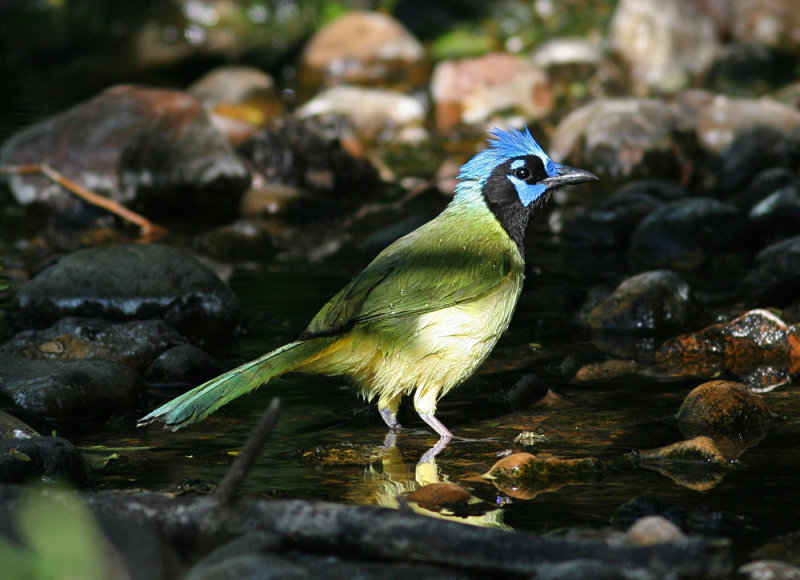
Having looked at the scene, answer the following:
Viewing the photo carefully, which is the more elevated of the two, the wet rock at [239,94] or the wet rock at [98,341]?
the wet rock at [239,94]

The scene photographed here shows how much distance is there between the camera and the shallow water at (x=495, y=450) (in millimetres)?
3943

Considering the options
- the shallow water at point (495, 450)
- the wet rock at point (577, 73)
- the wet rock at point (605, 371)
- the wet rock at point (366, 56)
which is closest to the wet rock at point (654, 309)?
the shallow water at point (495, 450)

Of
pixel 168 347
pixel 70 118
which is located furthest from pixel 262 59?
pixel 168 347

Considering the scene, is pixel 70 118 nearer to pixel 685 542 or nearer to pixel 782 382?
pixel 782 382

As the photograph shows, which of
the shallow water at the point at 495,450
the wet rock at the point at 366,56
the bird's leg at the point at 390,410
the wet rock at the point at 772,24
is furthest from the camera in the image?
the wet rock at the point at 366,56

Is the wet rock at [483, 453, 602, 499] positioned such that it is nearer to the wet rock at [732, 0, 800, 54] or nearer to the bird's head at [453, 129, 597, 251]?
the bird's head at [453, 129, 597, 251]

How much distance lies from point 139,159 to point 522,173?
521 centimetres

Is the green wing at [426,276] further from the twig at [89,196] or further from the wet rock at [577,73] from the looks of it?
the wet rock at [577,73]

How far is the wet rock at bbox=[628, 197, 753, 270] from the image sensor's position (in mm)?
8469

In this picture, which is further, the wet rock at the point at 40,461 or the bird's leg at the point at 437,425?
the bird's leg at the point at 437,425

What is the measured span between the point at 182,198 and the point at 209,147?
508 millimetres

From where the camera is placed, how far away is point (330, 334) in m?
4.96

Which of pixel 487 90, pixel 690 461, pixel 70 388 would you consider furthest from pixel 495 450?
pixel 487 90

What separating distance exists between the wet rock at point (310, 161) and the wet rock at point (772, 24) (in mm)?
6680
